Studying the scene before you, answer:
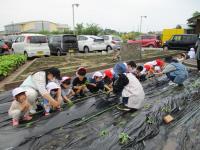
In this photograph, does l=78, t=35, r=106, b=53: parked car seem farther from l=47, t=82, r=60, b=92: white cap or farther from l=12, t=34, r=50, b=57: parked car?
l=47, t=82, r=60, b=92: white cap

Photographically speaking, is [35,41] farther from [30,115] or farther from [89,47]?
[30,115]

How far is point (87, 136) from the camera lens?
4.02 meters

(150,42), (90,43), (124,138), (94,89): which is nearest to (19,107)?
(124,138)

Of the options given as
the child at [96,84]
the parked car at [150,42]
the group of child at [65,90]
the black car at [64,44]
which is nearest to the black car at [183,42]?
the parked car at [150,42]

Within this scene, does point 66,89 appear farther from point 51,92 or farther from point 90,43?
point 90,43

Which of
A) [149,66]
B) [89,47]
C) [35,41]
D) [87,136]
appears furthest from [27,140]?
[89,47]

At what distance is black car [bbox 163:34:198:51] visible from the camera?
19.6 meters

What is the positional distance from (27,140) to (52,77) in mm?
1484

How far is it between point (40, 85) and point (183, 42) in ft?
56.3

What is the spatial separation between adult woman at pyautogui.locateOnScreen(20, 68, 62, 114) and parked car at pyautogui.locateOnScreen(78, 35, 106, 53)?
15199mm

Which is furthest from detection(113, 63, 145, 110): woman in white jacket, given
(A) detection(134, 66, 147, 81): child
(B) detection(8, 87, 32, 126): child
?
(A) detection(134, 66, 147, 81): child

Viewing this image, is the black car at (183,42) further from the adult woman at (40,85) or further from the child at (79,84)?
the adult woman at (40,85)

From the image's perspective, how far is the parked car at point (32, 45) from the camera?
15.7 metres

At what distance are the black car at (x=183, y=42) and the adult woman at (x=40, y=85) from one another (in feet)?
54.5
